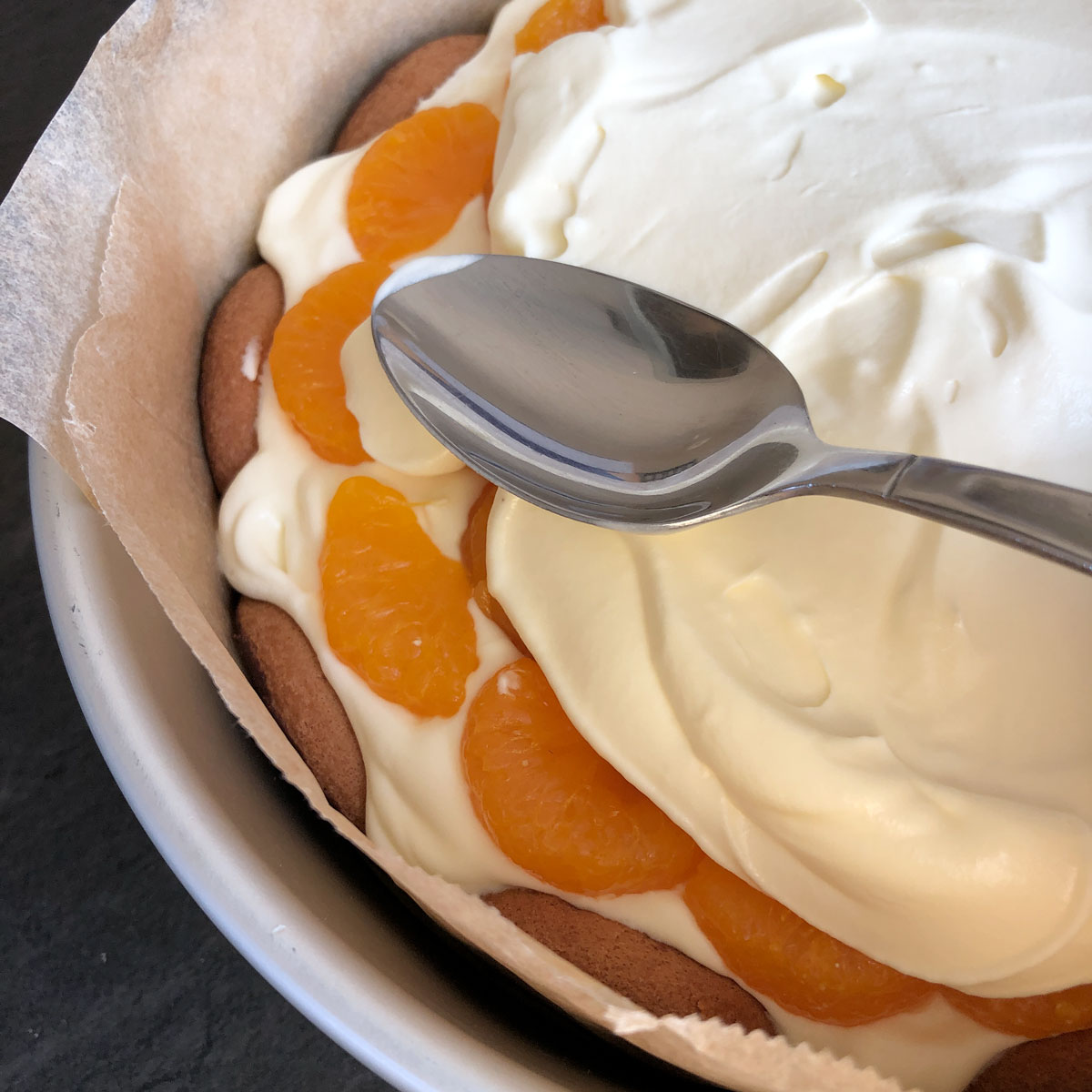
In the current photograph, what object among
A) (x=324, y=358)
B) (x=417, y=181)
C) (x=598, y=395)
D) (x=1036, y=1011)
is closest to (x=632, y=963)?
(x=1036, y=1011)

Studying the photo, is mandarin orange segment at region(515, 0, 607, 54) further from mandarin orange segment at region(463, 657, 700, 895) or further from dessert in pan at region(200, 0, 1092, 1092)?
mandarin orange segment at region(463, 657, 700, 895)

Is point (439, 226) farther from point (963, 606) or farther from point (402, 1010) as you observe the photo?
point (402, 1010)

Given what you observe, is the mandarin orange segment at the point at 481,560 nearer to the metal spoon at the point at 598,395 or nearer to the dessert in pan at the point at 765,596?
the dessert in pan at the point at 765,596

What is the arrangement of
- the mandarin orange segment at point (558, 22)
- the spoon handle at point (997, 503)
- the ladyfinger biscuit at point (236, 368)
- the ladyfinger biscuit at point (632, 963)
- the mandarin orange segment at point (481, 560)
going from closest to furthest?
the spoon handle at point (997, 503) < the ladyfinger biscuit at point (632, 963) < the mandarin orange segment at point (481, 560) < the ladyfinger biscuit at point (236, 368) < the mandarin orange segment at point (558, 22)

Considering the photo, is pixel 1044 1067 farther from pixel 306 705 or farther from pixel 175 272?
pixel 175 272

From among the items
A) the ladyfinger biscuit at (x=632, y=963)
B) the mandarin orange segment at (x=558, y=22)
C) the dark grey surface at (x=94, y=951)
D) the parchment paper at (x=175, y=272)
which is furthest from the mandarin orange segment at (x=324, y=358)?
the dark grey surface at (x=94, y=951)

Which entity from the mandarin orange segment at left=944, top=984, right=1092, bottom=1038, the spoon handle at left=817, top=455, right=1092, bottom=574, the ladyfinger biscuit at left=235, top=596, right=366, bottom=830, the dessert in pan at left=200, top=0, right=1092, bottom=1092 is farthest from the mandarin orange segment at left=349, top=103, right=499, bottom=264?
the mandarin orange segment at left=944, top=984, right=1092, bottom=1038
